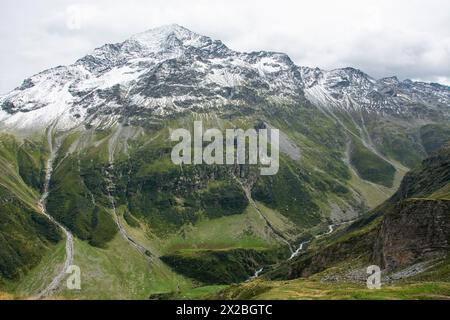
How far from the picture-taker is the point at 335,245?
195 metres

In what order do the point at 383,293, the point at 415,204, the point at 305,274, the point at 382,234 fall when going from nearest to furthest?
the point at 383,293, the point at 415,204, the point at 382,234, the point at 305,274

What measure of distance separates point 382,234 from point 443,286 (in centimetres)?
6876

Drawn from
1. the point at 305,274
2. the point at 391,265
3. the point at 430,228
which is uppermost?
the point at 430,228

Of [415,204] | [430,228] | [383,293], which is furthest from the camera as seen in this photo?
[415,204]

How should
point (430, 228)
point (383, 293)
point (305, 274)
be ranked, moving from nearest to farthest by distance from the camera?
point (383, 293), point (430, 228), point (305, 274)

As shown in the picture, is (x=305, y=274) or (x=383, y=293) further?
(x=305, y=274)
